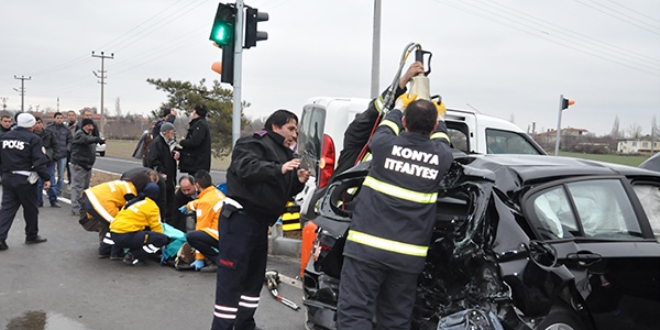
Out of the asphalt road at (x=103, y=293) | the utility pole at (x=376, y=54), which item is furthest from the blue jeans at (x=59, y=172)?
the utility pole at (x=376, y=54)

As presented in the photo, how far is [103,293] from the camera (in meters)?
5.51

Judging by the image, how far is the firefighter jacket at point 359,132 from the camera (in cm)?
513

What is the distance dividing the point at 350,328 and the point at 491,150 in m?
5.19

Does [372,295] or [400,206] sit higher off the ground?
[400,206]

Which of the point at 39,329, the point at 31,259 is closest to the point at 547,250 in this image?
the point at 39,329

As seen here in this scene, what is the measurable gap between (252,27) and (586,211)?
5.35 m

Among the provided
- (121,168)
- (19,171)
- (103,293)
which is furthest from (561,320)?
(121,168)

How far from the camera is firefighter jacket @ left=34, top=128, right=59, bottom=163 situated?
35.2 ft

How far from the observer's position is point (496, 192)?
3469 millimetres

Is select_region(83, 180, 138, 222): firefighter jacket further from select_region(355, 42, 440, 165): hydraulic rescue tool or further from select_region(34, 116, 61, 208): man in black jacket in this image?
select_region(34, 116, 61, 208): man in black jacket

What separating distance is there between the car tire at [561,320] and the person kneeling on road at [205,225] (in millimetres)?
3804

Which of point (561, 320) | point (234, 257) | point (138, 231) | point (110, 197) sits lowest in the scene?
point (138, 231)

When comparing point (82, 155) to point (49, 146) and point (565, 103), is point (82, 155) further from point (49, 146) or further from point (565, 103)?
point (565, 103)

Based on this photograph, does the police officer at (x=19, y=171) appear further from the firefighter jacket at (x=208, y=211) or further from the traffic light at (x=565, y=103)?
the traffic light at (x=565, y=103)
